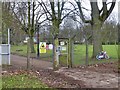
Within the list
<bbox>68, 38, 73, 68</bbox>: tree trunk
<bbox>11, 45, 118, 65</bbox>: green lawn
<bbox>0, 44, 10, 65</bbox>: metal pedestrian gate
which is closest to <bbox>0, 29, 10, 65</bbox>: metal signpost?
<bbox>0, 44, 10, 65</bbox>: metal pedestrian gate

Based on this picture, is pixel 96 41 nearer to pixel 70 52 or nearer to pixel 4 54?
pixel 70 52

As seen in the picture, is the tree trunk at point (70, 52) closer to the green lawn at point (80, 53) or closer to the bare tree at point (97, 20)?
the green lawn at point (80, 53)

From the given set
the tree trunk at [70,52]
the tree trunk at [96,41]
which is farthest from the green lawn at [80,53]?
the tree trunk at [96,41]

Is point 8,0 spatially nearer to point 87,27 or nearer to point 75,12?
point 75,12

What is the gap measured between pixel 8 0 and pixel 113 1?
30.1 feet

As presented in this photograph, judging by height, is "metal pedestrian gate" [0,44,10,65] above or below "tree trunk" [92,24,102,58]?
below

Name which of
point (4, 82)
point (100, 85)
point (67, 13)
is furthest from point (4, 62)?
point (67, 13)

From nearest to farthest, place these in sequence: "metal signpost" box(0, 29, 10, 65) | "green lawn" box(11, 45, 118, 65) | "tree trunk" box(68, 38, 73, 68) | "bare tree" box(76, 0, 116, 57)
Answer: "tree trunk" box(68, 38, 73, 68), "metal signpost" box(0, 29, 10, 65), "green lawn" box(11, 45, 118, 65), "bare tree" box(76, 0, 116, 57)

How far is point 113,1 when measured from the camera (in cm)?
2130

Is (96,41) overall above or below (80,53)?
above

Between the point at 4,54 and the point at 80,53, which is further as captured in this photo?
the point at 80,53

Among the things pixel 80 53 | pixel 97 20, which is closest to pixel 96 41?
pixel 97 20

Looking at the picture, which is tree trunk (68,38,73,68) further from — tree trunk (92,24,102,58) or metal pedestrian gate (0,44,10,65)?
tree trunk (92,24,102,58)

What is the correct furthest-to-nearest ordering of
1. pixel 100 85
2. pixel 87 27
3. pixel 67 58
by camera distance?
1. pixel 87 27
2. pixel 67 58
3. pixel 100 85
